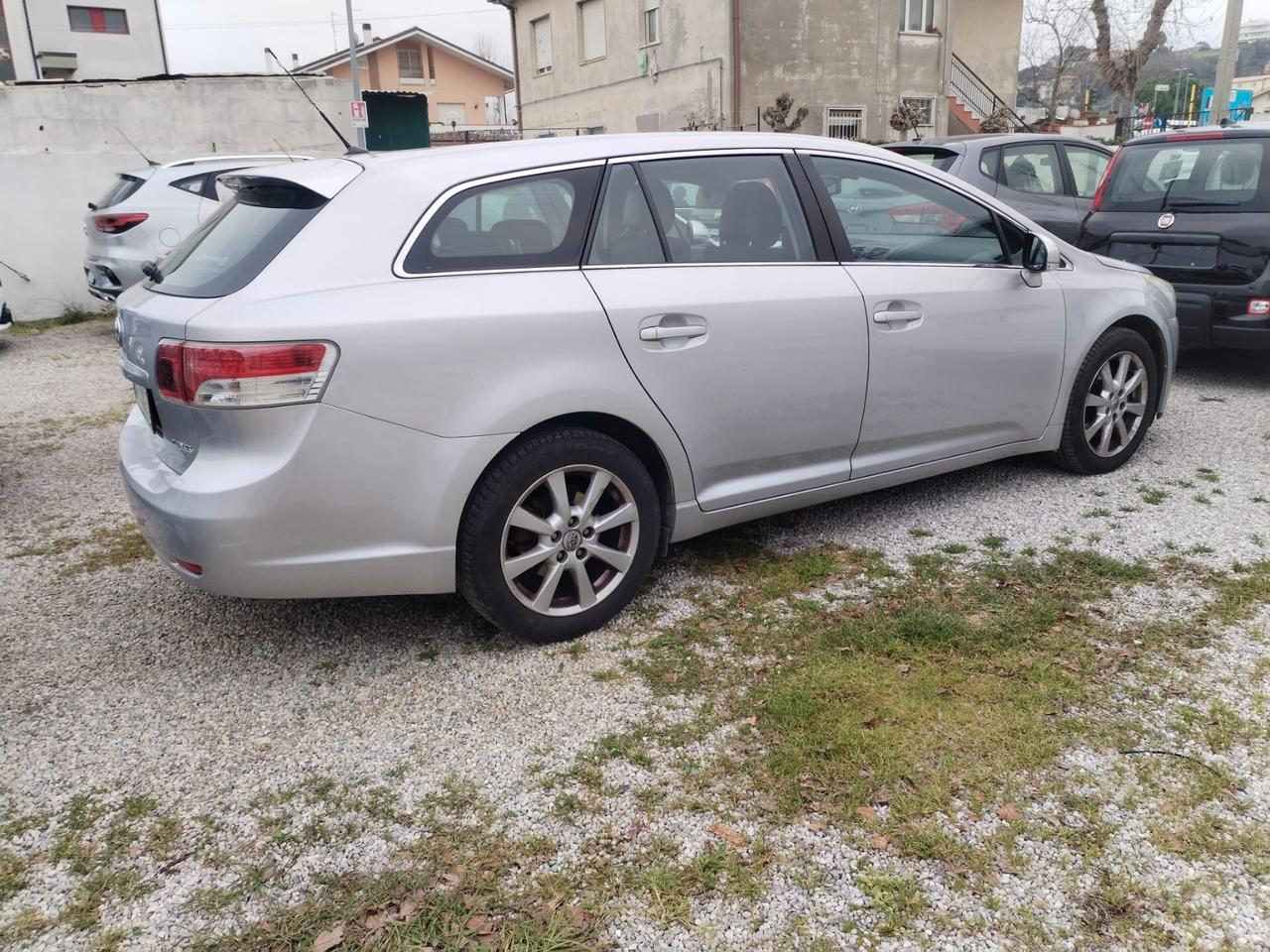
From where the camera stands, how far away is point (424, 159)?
135 inches

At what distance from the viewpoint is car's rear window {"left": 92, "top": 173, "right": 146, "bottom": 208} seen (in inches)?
391

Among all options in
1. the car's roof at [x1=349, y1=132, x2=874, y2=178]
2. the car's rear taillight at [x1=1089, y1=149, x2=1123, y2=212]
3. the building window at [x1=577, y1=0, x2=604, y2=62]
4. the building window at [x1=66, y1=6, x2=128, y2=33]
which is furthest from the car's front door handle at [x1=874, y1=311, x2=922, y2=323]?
the building window at [x1=66, y1=6, x2=128, y2=33]

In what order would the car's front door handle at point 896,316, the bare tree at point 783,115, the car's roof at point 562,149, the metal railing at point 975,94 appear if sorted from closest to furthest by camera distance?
the car's roof at point 562,149, the car's front door handle at point 896,316, the bare tree at point 783,115, the metal railing at point 975,94

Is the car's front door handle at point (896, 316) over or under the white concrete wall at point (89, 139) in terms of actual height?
under

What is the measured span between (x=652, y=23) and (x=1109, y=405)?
23.3 metres

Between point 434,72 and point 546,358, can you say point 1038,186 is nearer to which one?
point 546,358

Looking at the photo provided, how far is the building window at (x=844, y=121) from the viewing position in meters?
24.4

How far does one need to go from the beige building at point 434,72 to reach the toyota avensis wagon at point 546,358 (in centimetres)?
4375

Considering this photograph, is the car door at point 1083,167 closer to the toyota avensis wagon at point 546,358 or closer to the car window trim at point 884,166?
the car window trim at point 884,166

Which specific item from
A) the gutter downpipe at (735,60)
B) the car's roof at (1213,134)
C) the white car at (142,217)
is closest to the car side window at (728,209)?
the car's roof at (1213,134)

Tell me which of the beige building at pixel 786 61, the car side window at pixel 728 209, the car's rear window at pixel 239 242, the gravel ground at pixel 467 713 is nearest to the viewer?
the gravel ground at pixel 467 713

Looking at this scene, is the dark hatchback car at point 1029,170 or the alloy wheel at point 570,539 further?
the dark hatchback car at point 1029,170

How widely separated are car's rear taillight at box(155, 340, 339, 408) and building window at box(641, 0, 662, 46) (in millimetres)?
24397

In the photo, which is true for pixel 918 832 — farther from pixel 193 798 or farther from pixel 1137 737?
pixel 193 798
